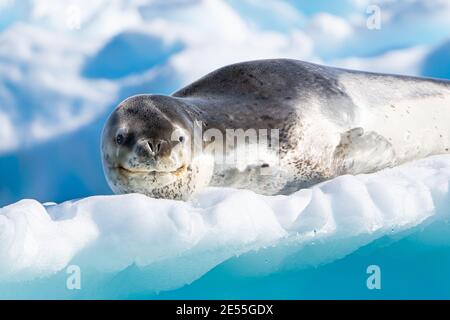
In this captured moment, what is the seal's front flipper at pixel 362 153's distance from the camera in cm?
420

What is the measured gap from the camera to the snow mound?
2920 mm

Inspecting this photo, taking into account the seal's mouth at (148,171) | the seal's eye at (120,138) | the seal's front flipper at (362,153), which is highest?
the seal's front flipper at (362,153)

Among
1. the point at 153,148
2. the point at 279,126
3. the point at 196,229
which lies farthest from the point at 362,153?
the point at 196,229

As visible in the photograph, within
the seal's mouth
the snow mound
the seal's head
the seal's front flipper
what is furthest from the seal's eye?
the seal's front flipper

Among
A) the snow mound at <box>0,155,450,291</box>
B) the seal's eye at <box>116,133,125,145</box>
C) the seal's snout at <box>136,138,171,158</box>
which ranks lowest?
the snow mound at <box>0,155,450,291</box>

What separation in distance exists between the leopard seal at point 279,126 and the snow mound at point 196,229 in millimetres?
217

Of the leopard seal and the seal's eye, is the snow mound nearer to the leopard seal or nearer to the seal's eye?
the leopard seal

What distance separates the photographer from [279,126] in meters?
4.01

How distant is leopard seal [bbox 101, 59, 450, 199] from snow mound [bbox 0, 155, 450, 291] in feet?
0.71

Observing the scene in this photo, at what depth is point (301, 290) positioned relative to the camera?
2.81 metres

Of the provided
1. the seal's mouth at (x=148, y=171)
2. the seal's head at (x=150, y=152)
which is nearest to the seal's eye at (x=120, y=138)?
the seal's head at (x=150, y=152)

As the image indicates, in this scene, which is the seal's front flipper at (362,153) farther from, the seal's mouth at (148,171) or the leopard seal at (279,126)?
the seal's mouth at (148,171)
